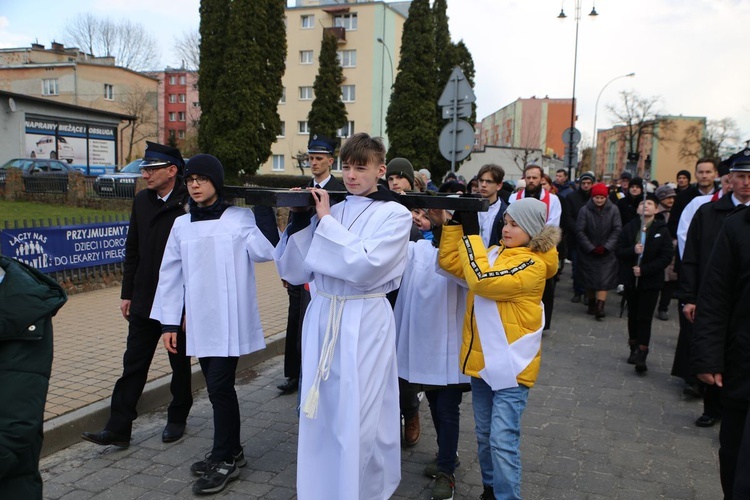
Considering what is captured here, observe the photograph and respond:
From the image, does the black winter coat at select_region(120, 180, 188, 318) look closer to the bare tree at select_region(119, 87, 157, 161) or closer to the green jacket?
the green jacket

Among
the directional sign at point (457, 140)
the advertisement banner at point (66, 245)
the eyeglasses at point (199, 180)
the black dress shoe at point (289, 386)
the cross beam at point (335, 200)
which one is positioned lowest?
the black dress shoe at point (289, 386)

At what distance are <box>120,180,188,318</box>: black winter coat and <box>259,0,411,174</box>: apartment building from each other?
4735 cm

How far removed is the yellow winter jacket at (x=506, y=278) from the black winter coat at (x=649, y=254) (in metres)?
4.27

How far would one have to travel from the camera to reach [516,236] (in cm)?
359

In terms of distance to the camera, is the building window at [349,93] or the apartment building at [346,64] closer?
the apartment building at [346,64]

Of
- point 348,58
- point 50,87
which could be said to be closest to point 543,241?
point 348,58

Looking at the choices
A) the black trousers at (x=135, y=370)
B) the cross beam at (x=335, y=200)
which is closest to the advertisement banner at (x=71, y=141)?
the black trousers at (x=135, y=370)

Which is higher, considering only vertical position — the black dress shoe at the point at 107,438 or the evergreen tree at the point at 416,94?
the evergreen tree at the point at 416,94

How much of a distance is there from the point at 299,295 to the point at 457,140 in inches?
216

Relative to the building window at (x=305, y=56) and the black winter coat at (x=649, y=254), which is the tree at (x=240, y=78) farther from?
the building window at (x=305, y=56)

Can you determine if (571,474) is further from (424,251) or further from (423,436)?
(424,251)

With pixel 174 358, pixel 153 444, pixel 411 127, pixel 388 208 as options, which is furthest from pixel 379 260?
pixel 411 127

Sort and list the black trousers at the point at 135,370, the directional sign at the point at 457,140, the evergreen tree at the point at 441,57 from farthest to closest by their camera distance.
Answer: the evergreen tree at the point at 441,57 → the directional sign at the point at 457,140 → the black trousers at the point at 135,370

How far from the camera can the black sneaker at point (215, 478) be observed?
3902mm
